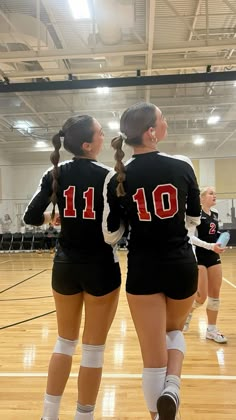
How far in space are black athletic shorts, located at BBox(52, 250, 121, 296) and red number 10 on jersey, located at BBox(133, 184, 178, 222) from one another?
36 cm

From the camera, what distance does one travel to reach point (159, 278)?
1636 mm

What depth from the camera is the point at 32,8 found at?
818cm

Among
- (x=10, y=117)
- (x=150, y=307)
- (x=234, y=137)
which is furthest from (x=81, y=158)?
(x=234, y=137)

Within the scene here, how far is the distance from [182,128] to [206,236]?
41.6 ft

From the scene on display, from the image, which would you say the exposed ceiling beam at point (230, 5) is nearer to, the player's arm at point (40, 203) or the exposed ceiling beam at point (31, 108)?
the player's arm at point (40, 203)

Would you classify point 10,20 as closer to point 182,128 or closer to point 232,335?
point 232,335

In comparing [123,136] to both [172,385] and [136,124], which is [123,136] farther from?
[172,385]

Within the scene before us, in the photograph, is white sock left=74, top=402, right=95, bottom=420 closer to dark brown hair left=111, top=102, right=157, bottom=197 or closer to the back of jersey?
the back of jersey

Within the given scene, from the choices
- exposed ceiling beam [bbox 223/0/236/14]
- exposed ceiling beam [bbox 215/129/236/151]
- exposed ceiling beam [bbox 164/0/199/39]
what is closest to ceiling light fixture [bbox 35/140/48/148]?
exposed ceiling beam [bbox 215/129/236/151]

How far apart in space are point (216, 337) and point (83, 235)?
252 cm

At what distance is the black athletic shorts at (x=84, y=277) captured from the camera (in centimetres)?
184

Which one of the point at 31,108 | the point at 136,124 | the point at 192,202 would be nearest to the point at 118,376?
the point at 192,202

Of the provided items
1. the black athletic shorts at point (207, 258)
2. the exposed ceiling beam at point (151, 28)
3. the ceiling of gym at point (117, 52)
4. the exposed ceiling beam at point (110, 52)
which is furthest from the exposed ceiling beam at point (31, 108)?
the black athletic shorts at point (207, 258)

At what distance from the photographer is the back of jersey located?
5.41 ft
